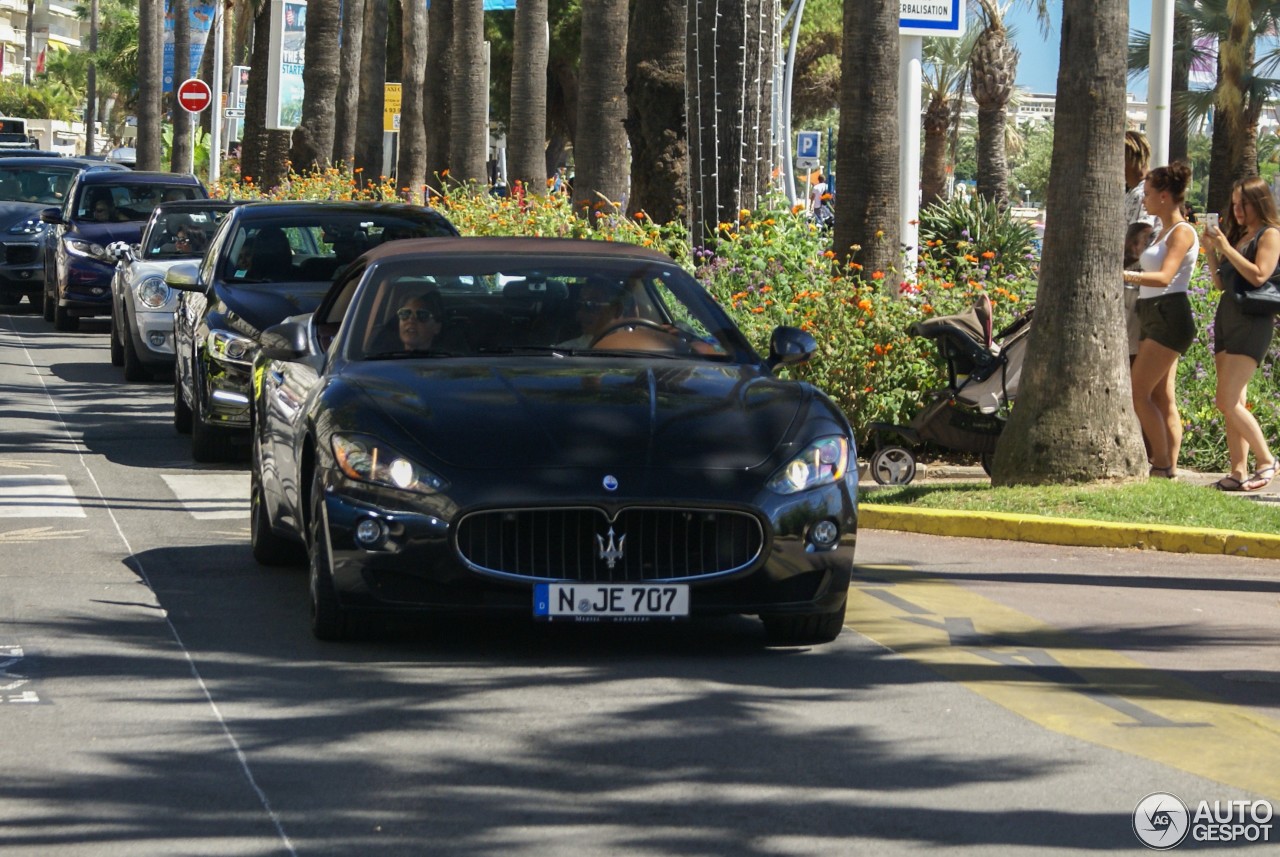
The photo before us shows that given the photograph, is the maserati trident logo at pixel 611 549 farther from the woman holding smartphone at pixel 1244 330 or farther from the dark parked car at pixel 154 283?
the dark parked car at pixel 154 283

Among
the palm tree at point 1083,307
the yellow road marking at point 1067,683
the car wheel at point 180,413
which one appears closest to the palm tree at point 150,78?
the car wheel at point 180,413

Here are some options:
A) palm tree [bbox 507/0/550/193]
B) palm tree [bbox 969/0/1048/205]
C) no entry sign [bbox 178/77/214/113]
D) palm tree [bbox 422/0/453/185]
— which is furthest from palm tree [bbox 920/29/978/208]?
palm tree [bbox 507/0/550/193]

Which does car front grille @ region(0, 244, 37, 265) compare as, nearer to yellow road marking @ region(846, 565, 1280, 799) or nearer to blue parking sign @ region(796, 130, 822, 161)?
blue parking sign @ region(796, 130, 822, 161)

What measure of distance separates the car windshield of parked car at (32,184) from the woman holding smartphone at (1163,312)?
2092 cm

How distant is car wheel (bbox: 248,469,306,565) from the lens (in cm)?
943

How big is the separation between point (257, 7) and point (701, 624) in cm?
4863

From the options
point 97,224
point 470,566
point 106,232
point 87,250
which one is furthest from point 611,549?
point 97,224

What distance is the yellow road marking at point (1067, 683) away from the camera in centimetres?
634

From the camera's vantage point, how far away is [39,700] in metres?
6.79

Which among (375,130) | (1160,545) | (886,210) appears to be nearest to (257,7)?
(375,130)

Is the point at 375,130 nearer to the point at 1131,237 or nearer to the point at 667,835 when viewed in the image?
the point at 1131,237

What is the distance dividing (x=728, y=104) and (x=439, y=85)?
1402 centimetres

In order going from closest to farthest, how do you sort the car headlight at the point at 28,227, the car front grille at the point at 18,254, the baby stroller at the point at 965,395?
the baby stroller at the point at 965,395 → the car headlight at the point at 28,227 → the car front grille at the point at 18,254

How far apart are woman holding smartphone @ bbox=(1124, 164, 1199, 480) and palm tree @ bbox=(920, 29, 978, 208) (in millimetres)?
50022
